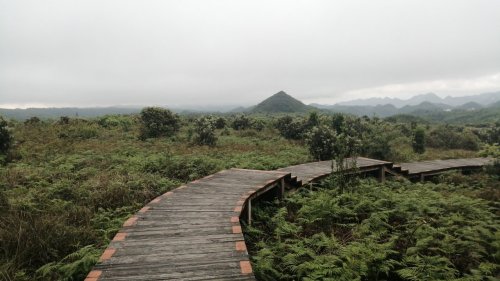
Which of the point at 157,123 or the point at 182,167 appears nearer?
the point at 182,167

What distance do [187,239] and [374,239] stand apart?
3.88 metres

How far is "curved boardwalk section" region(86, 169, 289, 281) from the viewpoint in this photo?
3.96 metres

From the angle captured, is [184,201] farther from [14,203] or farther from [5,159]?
[5,159]

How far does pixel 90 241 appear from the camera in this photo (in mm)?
6137

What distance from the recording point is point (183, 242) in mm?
4879

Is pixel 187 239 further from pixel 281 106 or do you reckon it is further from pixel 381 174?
pixel 281 106

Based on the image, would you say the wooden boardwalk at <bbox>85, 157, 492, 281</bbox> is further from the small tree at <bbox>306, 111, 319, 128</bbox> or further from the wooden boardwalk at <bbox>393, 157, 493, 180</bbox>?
the small tree at <bbox>306, 111, 319, 128</bbox>

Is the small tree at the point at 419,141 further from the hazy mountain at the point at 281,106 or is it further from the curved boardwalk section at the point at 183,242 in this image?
the hazy mountain at the point at 281,106

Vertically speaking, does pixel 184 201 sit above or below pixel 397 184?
above

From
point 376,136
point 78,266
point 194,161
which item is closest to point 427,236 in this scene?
point 78,266

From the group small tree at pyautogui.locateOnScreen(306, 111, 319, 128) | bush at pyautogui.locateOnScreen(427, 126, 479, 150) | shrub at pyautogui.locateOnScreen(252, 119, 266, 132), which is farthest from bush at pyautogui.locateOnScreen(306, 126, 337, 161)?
bush at pyautogui.locateOnScreen(427, 126, 479, 150)

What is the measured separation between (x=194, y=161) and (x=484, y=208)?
9.90 m

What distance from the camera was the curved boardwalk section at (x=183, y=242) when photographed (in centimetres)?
396

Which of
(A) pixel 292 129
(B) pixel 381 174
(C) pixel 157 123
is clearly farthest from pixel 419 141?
(C) pixel 157 123
